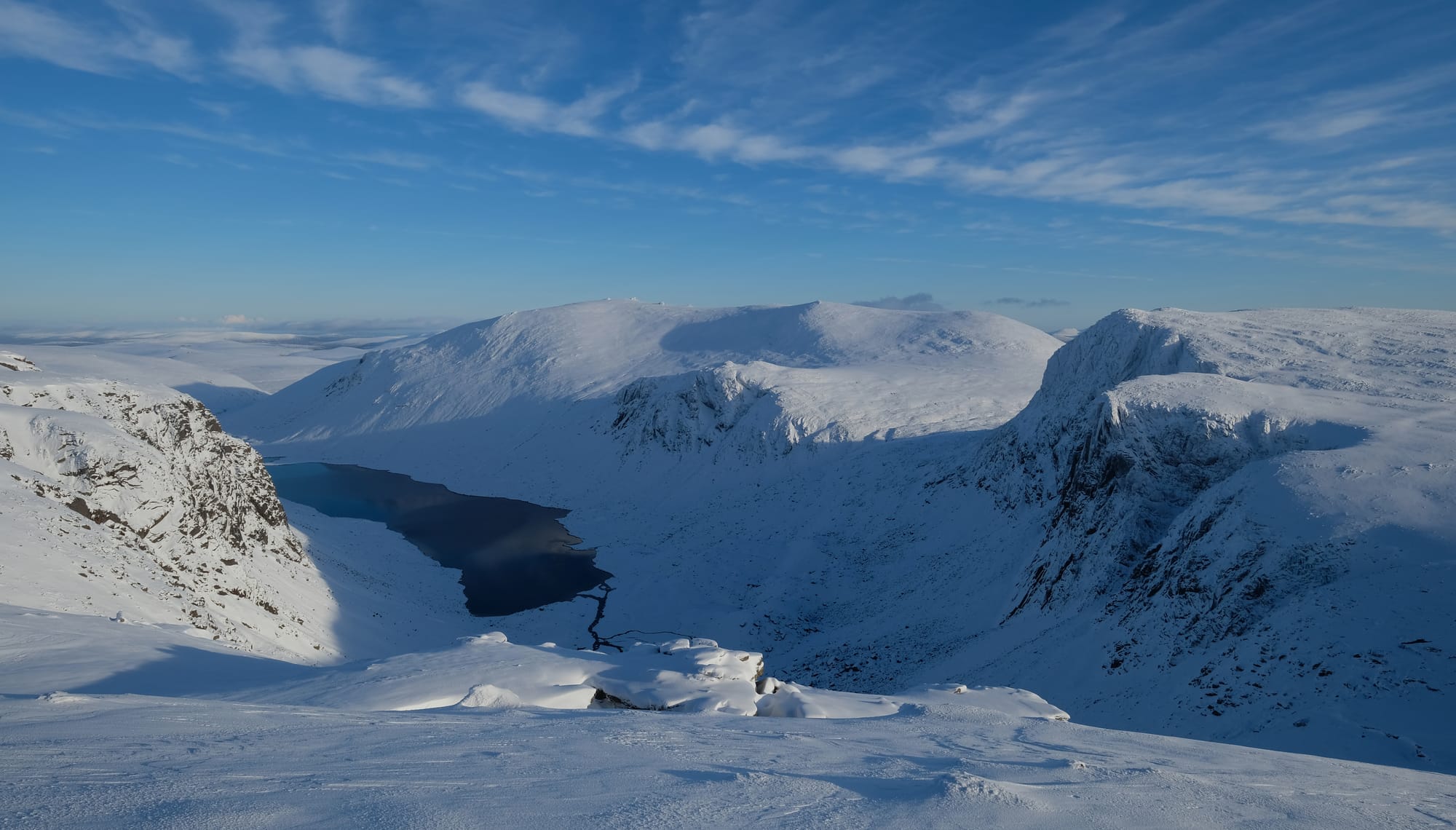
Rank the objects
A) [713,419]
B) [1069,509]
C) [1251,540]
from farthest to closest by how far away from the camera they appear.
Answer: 1. [713,419]
2. [1069,509]
3. [1251,540]

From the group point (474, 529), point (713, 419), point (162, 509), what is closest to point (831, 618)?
point (162, 509)

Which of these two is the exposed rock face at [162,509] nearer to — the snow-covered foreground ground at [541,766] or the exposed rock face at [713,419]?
the snow-covered foreground ground at [541,766]

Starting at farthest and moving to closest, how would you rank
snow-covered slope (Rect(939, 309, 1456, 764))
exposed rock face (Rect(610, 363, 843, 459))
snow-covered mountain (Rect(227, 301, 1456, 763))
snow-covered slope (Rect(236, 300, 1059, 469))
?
1. snow-covered slope (Rect(236, 300, 1059, 469))
2. exposed rock face (Rect(610, 363, 843, 459))
3. snow-covered mountain (Rect(227, 301, 1456, 763))
4. snow-covered slope (Rect(939, 309, 1456, 764))

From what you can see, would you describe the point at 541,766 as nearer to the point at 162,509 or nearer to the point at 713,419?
the point at 162,509

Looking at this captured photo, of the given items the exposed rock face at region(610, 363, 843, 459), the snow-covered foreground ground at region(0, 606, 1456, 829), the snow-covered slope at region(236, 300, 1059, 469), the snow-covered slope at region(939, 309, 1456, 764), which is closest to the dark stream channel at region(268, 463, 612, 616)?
the snow-covered slope at region(236, 300, 1059, 469)

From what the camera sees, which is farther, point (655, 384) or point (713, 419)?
point (655, 384)

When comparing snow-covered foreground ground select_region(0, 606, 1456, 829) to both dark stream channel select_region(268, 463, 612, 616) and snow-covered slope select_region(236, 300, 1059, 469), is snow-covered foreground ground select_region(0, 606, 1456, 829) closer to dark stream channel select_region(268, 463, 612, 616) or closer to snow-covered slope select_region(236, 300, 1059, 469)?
dark stream channel select_region(268, 463, 612, 616)

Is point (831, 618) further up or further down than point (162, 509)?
further down
